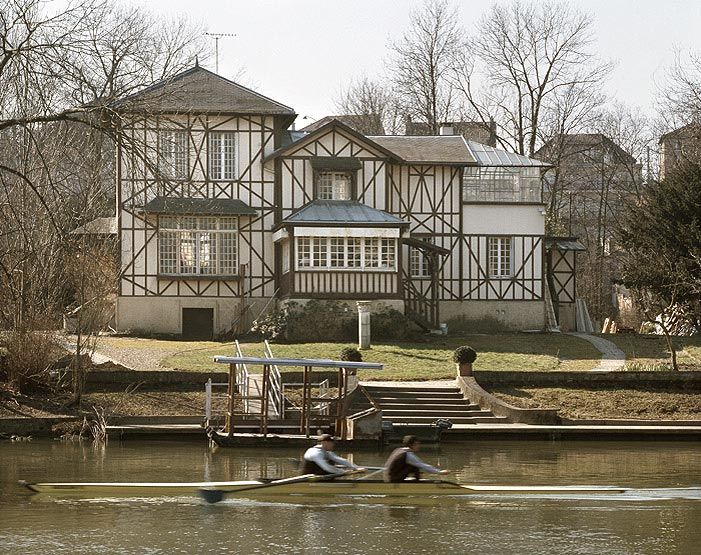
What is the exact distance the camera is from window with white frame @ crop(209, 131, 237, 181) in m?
45.8

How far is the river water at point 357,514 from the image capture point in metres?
17.0

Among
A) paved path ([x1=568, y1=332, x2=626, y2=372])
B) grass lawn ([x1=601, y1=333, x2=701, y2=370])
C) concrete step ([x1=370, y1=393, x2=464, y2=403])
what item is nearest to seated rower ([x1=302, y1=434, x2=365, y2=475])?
concrete step ([x1=370, y1=393, x2=464, y2=403])

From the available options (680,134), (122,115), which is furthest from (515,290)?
(122,115)

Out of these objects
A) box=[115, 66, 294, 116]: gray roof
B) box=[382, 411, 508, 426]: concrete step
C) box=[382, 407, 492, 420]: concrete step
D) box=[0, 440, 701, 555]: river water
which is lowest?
box=[0, 440, 701, 555]: river water

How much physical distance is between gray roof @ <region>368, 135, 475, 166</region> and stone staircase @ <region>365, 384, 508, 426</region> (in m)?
16.0

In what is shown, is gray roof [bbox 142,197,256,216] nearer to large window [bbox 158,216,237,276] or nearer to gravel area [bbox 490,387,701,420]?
large window [bbox 158,216,237,276]

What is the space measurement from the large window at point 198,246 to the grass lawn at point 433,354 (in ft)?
14.4

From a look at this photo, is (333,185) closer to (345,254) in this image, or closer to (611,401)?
(345,254)

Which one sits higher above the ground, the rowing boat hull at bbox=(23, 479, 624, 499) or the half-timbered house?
the half-timbered house

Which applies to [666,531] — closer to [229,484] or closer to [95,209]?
[229,484]

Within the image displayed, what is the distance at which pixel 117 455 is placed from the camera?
25875mm

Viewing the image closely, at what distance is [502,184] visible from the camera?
48500 millimetres

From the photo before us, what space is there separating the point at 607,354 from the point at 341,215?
35.0 ft

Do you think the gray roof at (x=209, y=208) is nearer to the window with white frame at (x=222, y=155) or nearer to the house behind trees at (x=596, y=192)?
the window with white frame at (x=222, y=155)
